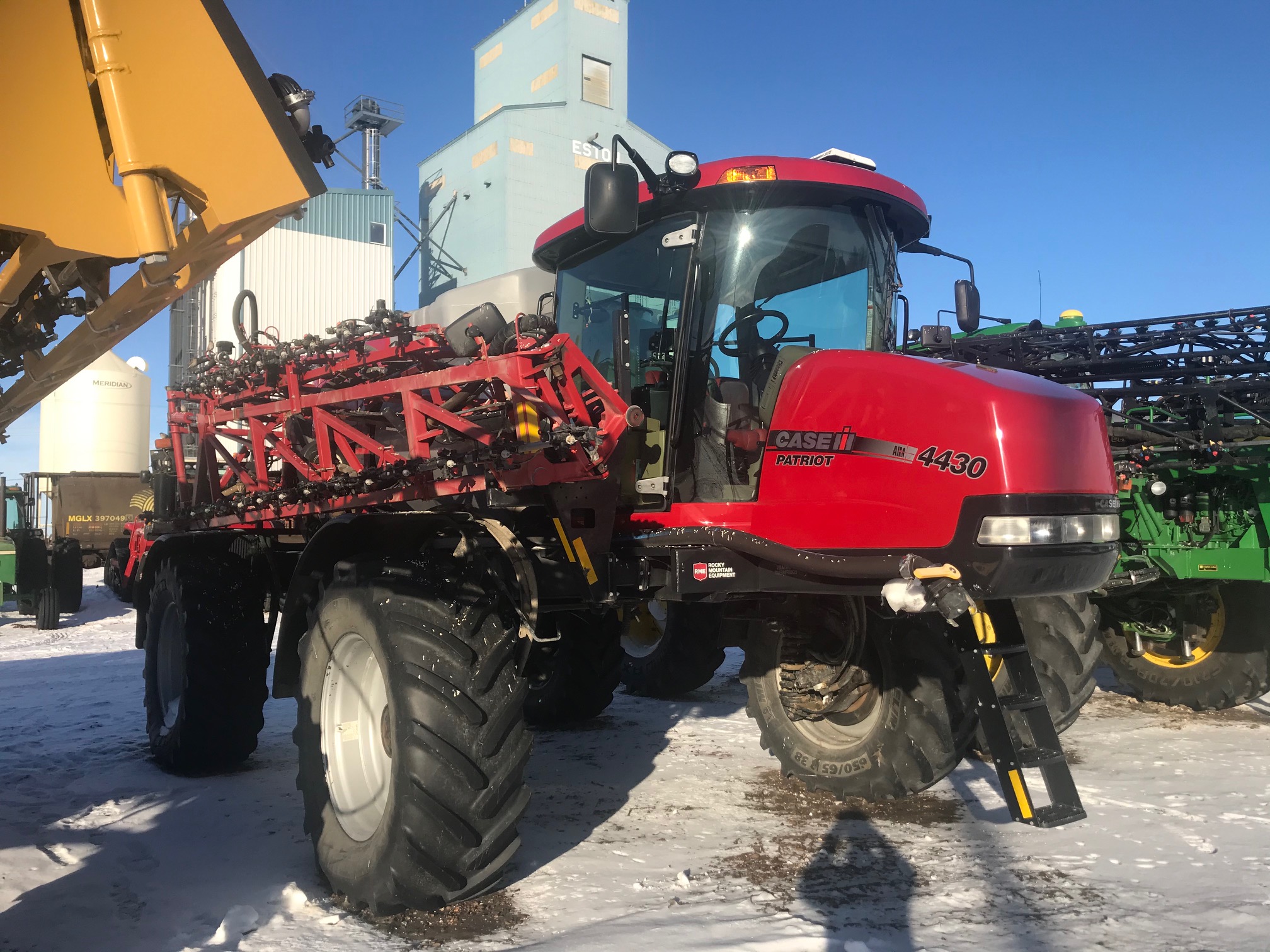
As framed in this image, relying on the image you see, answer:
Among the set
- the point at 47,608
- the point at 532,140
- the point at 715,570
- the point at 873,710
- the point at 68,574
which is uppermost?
the point at 532,140

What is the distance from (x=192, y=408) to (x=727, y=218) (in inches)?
136

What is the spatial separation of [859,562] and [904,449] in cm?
39

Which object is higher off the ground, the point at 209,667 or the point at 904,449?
the point at 904,449

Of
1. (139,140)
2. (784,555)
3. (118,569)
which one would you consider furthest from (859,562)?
(118,569)

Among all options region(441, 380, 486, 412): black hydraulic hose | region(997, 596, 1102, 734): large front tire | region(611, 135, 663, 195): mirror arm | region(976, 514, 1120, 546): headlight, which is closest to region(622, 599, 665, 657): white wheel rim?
region(997, 596, 1102, 734): large front tire

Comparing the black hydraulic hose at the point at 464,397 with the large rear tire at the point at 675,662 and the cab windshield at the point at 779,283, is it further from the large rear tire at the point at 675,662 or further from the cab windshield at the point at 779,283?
the large rear tire at the point at 675,662

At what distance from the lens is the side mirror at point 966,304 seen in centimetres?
434

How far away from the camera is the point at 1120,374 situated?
26.4 feet

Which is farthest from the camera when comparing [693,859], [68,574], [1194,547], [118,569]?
[118,569]

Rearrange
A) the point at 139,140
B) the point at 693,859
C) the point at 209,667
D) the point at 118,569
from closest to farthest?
the point at 139,140 → the point at 693,859 → the point at 209,667 → the point at 118,569

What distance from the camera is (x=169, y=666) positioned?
5445mm

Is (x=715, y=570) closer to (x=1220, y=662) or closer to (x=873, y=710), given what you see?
(x=873, y=710)

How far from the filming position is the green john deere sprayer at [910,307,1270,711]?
589 centimetres

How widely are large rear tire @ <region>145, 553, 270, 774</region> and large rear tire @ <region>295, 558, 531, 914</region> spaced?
1.73 m
